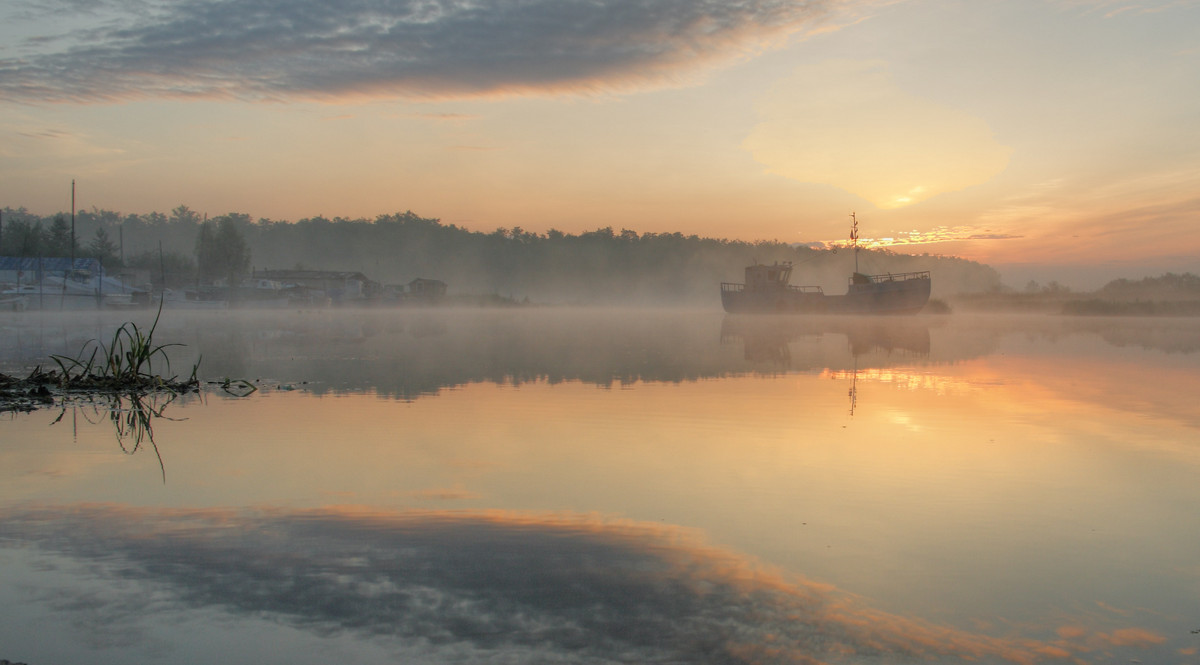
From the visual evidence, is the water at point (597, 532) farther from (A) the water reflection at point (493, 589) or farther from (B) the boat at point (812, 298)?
(B) the boat at point (812, 298)

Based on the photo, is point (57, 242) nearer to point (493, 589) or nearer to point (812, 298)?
point (812, 298)

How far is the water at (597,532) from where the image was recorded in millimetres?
3479

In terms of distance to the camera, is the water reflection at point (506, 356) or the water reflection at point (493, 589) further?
the water reflection at point (506, 356)

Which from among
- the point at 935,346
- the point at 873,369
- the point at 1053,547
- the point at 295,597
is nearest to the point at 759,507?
the point at 1053,547

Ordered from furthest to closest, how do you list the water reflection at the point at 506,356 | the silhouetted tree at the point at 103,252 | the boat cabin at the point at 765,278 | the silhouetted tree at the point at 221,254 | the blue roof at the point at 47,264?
the silhouetted tree at the point at 221,254
the silhouetted tree at the point at 103,252
the blue roof at the point at 47,264
the boat cabin at the point at 765,278
the water reflection at the point at 506,356

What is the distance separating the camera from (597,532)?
5.02 m

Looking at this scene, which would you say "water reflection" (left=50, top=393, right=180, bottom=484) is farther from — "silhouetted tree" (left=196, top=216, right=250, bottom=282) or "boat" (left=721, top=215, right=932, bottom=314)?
"silhouetted tree" (left=196, top=216, right=250, bottom=282)

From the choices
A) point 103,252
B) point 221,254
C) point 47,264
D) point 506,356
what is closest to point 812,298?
point 506,356

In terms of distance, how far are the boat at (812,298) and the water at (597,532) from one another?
53368 millimetres

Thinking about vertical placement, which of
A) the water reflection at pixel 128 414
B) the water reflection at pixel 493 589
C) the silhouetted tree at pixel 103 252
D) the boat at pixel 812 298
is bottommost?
the water reflection at pixel 128 414

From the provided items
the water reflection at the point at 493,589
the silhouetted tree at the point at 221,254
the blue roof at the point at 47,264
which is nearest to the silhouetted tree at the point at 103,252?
the blue roof at the point at 47,264

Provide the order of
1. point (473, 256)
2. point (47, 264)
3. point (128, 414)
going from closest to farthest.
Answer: point (128, 414)
point (47, 264)
point (473, 256)

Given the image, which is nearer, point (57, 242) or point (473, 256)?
point (57, 242)

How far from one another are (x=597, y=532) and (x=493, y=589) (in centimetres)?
118
